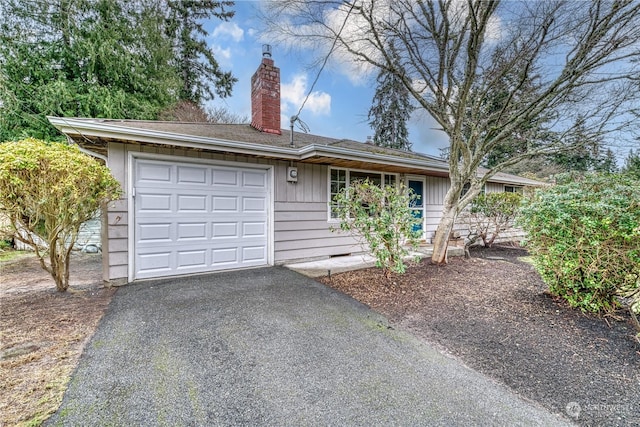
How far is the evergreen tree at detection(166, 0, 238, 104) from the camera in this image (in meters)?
14.1

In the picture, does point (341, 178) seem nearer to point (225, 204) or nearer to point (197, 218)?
point (225, 204)

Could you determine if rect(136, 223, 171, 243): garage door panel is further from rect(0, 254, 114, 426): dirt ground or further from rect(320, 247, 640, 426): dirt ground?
rect(320, 247, 640, 426): dirt ground

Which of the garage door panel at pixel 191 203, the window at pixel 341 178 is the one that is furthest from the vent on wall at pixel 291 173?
the garage door panel at pixel 191 203

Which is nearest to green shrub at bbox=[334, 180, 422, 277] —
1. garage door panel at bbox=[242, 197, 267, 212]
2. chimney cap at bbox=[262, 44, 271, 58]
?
garage door panel at bbox=[242, 197, 267, 212]

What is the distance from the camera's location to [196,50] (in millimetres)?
15070

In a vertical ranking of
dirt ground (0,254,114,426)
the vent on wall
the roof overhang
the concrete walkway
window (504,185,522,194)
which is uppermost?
the roof overhang

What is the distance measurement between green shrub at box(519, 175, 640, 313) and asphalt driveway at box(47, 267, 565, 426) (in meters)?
2.06

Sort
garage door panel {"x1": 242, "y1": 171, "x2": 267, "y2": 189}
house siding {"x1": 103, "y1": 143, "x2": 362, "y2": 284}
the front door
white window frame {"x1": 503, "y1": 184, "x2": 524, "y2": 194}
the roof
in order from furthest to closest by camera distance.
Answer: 1. white window frame {"x1": 503, "y1": 184, "x2": 524, "y2": 194}
2. the front door
3. garage door panel {"x1": 242, "y1": 171, "x2": 267, "y2": 189}
4. house siding {"x1": 103, "y1": 143, "x2": 362, "y2": 284}
5. the roof

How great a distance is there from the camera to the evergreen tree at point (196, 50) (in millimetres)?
14086

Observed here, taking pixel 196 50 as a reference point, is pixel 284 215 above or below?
below

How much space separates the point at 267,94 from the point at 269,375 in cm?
655

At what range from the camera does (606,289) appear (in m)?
3.03

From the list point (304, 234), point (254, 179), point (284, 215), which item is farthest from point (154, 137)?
point (304, 234)

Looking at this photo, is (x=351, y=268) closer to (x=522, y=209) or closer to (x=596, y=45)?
(x=522, y=209)
